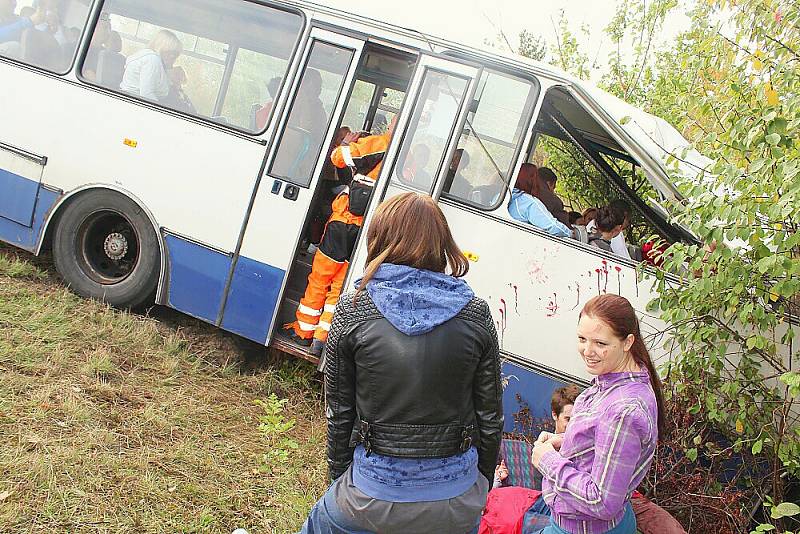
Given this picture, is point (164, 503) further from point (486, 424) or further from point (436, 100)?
point (436, 100)

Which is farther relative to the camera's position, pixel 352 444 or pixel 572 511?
pixel 572 511

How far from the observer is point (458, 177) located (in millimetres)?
5629

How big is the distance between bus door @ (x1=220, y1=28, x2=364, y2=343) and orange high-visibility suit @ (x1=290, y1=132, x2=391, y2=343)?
0.19m

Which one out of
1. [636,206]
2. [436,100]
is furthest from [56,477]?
[636,206]

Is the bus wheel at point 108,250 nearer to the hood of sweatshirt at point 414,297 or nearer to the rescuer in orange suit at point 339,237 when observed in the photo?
the rescuer in orange suit at point 339,237

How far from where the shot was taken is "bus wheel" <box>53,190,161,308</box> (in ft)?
20.8

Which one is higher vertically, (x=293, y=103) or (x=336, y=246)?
(x=293, y=103)

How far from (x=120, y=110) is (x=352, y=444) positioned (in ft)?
14.8

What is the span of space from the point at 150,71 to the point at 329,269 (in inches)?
86.7

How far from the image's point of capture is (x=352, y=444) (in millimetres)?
2758

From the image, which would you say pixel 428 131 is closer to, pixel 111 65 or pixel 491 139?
pixel 491 139

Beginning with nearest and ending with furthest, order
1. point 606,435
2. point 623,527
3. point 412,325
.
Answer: point 412,325
point 606,435
point 623,527

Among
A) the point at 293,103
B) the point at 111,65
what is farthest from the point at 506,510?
the point at 111,65

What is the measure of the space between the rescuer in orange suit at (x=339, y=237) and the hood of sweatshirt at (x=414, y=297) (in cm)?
316
